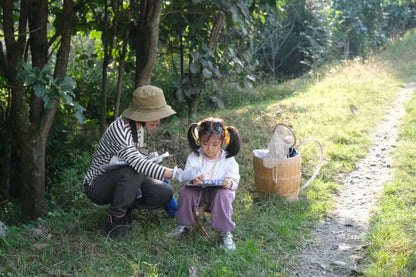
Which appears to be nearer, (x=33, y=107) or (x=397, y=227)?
(x=397, y=227)

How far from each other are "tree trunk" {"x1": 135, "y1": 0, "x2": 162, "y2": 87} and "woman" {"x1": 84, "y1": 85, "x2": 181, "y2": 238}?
124cm

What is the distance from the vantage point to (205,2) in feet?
19.3

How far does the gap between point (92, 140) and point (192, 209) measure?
2.66 m

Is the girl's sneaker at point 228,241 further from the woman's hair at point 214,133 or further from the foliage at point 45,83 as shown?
the foliage at point 45,83

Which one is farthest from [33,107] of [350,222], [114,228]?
[350,222]

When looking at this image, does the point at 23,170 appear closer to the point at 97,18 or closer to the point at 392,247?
the point at 97,18

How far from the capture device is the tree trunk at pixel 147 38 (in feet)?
16.3

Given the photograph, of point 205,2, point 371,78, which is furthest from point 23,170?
point 371,78

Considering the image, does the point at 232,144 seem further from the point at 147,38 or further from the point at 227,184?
the point at 147,38

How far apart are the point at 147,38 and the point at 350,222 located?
264cm

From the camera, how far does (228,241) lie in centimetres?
385

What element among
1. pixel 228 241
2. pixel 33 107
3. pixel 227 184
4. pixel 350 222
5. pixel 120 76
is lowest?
pixel 350 222

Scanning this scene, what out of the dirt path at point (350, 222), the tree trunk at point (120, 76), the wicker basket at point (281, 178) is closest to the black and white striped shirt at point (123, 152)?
the dirt path at point (350, 222)

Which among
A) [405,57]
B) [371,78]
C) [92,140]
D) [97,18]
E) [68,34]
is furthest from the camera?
[405,57]
